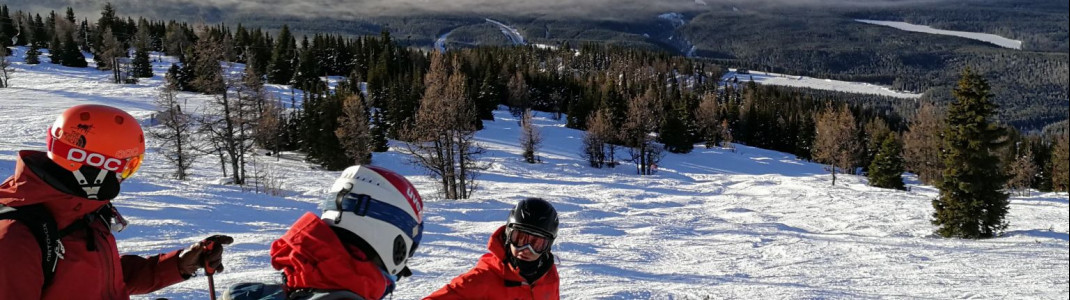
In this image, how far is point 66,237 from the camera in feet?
8.96

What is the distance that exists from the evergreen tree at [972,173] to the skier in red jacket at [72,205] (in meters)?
25.4

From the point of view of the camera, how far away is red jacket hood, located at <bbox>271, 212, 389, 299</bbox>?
236 centimetres

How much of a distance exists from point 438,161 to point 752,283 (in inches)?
885

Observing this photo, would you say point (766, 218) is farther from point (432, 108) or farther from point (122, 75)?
point (122, 75)

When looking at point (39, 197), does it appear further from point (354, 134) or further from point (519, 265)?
point (354, 134)

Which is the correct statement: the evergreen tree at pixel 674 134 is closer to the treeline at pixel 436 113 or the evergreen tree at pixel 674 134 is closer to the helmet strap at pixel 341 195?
the treeline at pixel 436 113

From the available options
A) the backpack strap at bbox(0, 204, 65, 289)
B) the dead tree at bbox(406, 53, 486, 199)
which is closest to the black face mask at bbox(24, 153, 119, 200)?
the backpack strap at bbox(0, 204, 65, 289)

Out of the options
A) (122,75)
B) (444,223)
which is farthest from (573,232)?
(122,75)

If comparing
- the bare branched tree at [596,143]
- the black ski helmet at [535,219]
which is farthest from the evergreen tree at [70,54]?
the black ski helmet at [535,219]

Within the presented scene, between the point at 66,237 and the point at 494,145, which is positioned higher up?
the point at 66,237

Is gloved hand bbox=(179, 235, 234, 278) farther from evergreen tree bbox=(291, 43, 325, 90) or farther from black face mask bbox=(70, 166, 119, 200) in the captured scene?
evergreen tree bbox=(291, 43, 325, 90)

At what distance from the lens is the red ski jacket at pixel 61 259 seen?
2404mm

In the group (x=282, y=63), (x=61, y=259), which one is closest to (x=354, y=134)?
(x=61, y=259)

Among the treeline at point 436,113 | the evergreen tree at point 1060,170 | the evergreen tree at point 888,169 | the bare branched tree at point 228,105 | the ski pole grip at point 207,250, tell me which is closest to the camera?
the ski pole grip at point 207,250
